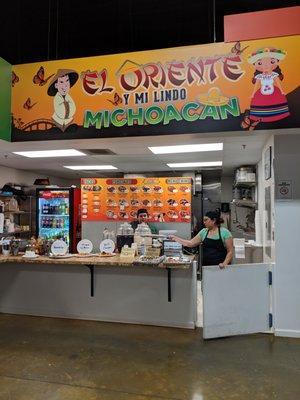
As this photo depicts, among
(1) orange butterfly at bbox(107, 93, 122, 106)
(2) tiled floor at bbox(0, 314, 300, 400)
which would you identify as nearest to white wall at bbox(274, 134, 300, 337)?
(2) tiled floor at bbox(0, 314, 300, 400)

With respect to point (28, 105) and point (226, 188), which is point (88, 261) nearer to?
point (28, 105)

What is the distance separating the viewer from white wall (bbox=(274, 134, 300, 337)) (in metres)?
4.20

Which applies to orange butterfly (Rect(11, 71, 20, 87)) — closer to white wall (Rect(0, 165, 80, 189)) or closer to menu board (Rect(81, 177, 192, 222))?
menu board (Rect(81, 177, 192, 222))

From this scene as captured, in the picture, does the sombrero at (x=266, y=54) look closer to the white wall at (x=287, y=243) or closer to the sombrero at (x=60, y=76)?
the white wall at (x=287, y=243)

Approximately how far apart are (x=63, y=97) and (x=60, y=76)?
11.4 inches

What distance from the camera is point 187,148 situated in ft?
18.2

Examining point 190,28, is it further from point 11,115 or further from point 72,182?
point 72,182

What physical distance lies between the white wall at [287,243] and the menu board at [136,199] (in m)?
3.02

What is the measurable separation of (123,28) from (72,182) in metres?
6.68

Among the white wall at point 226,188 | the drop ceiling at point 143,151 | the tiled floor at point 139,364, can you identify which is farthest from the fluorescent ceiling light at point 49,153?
the white wall at point 226,188

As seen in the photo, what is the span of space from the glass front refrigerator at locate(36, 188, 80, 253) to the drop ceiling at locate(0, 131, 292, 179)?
26.9 inches

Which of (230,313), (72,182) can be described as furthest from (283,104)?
(72,182)

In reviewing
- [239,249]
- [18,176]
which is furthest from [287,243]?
[18,176]

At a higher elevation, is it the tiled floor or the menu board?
the menu board
